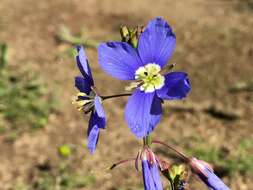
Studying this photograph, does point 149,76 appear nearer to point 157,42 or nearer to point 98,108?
point 157,42

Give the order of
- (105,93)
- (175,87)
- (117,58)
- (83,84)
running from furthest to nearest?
1. (105,93)
2. (83,84)
3. (117,58)
4. (175,87)

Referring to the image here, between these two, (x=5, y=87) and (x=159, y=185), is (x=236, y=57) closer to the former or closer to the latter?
Answer: (x=5, y=87)

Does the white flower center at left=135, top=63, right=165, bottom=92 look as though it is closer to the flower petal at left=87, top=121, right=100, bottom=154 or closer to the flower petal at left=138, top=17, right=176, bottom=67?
the flower petal at left=138, top=17, right=176, bottom=67

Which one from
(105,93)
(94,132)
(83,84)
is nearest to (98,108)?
(94,132)

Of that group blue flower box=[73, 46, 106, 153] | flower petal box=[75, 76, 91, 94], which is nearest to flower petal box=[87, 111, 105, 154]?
blue flower box=[73, 46, 106, 153]

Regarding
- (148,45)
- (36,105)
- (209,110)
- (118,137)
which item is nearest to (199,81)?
(209,110)

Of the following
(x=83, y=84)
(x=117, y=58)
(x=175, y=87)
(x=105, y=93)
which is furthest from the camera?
(x=105, y=93)

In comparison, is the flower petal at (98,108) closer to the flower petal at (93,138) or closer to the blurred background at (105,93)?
the flower petal at (93,138)
